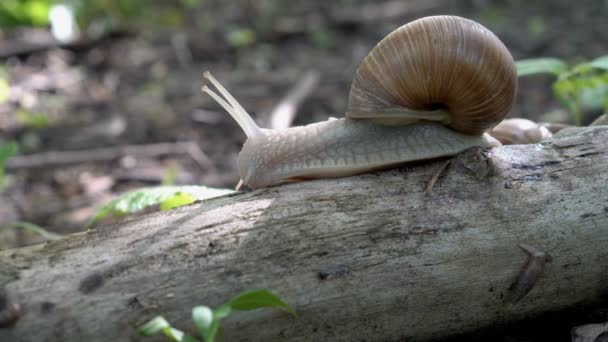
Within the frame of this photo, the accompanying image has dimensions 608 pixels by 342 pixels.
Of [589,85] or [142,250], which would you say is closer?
[142,250]

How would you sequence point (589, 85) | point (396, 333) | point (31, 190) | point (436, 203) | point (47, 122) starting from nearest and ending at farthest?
1. point (396, 333)
2. point (436, 203)
3. point (589, 85)
4. point (31, 190)
5. point (47, 122)

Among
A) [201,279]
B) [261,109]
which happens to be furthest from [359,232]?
[261,109]

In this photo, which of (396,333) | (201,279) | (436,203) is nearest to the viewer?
(201,279)

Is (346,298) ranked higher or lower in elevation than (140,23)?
lower

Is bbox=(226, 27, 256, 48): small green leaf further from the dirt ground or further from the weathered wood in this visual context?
the weathered wood

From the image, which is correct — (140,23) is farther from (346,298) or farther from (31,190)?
(346,298)

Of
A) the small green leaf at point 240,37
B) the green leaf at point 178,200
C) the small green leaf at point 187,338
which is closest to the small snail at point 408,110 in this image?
the green leaf at point 178,200

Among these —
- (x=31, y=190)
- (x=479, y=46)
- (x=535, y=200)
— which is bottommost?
(x=31, y=190)
